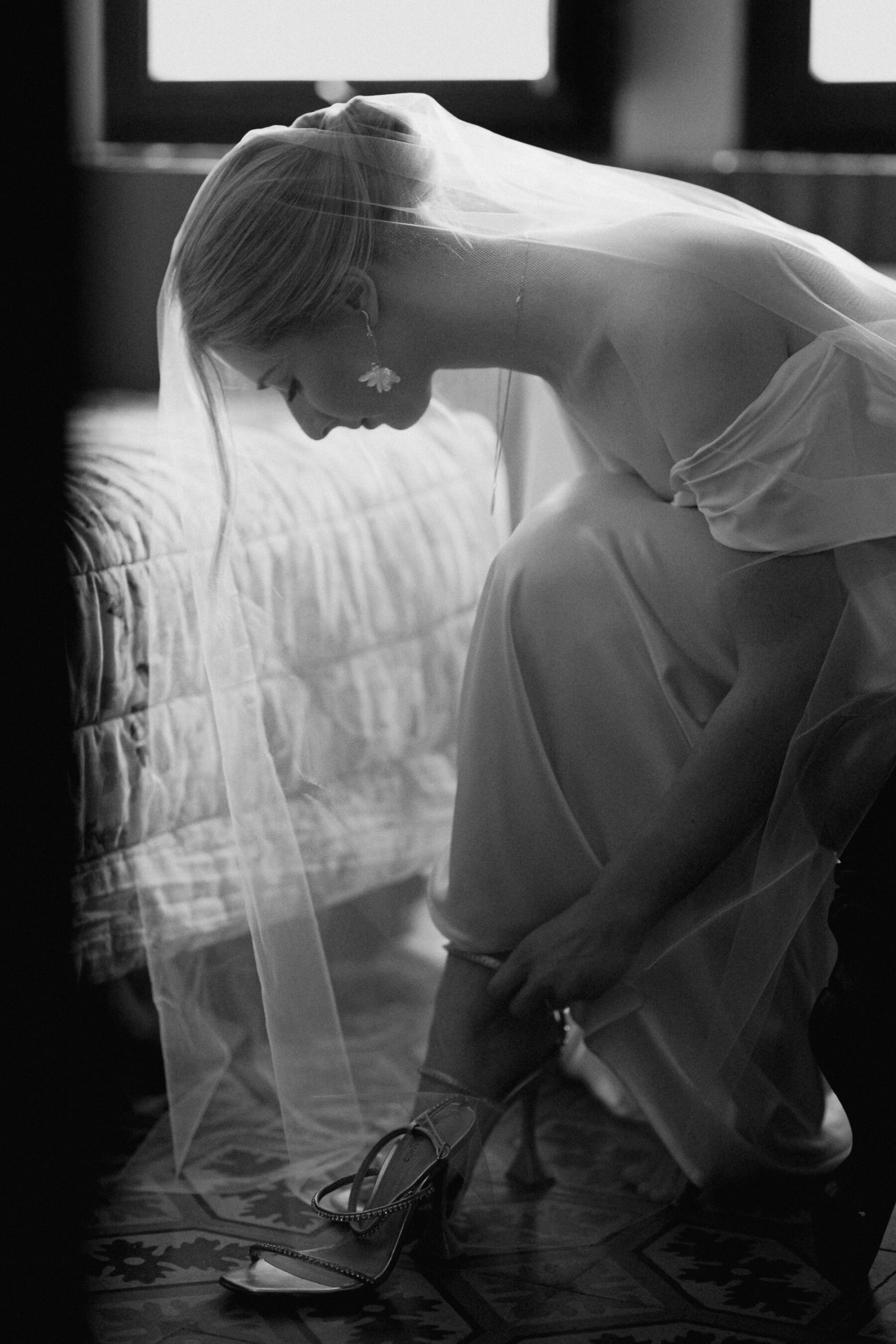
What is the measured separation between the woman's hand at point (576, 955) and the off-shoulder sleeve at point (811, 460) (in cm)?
27

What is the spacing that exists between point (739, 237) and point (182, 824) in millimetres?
668

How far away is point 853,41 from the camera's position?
2.38 meters

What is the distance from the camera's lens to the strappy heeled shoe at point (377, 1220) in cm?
96

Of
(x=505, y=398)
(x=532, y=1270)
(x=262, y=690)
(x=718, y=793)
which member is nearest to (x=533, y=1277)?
(x=532, y=1270)

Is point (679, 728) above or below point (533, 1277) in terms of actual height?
above

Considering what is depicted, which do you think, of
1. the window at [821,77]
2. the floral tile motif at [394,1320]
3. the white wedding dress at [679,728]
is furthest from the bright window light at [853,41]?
the floral tile motif at [394,1320]

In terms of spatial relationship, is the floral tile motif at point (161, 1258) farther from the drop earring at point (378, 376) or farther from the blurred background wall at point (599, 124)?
the blurred background wall at point (599, 124)

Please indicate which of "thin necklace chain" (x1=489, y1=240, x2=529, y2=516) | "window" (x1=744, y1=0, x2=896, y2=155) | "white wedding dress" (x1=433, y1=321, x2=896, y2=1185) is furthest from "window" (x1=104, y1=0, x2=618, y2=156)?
"white wedding dress" (x1=433, y1=321, x2=896, y2=1185)

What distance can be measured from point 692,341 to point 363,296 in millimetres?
229

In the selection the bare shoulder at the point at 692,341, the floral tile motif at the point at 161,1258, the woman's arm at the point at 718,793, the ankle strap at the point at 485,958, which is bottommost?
the floral tile motif at the point at 161,1258

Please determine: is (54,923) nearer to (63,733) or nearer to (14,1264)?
(63,733)

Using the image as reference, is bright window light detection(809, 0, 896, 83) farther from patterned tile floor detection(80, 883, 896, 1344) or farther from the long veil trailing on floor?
patterned tile floor detection(80, 883, 896, 1344)

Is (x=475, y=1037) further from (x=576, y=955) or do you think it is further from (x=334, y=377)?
(x=334, y=377)

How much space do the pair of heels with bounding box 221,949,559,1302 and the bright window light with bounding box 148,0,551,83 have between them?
1.84 m
